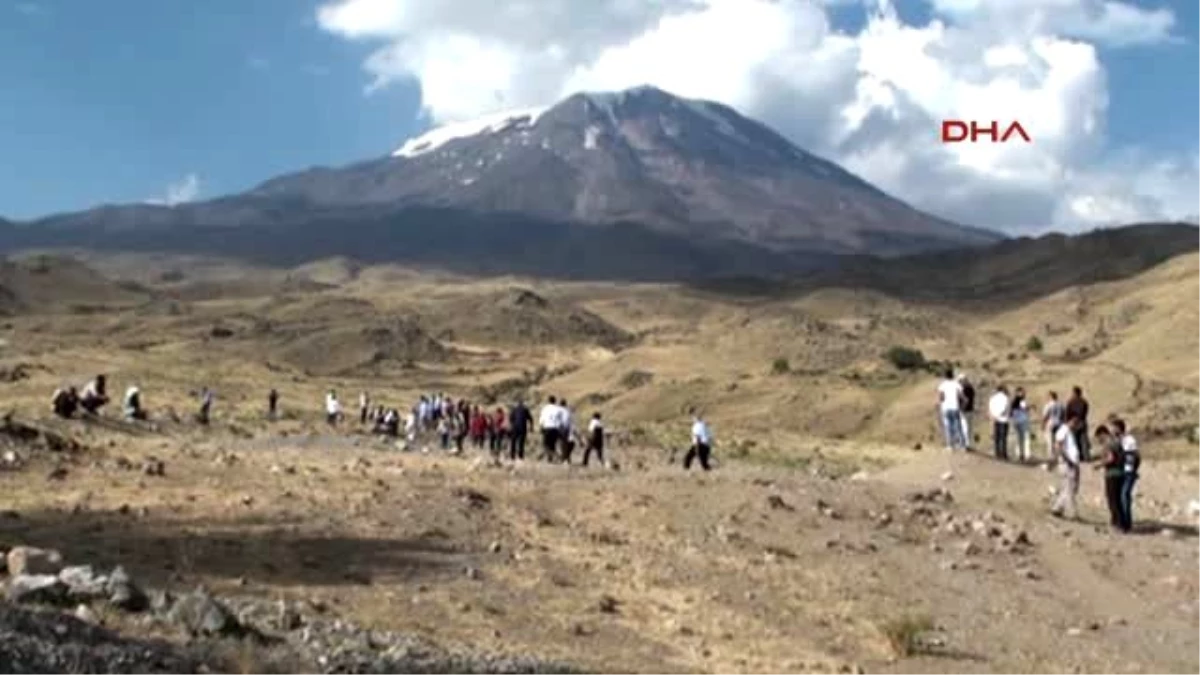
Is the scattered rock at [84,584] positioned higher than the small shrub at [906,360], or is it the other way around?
the small shrub at [906,360]

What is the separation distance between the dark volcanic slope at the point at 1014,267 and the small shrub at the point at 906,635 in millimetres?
117650

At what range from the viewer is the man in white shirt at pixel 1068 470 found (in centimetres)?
2630

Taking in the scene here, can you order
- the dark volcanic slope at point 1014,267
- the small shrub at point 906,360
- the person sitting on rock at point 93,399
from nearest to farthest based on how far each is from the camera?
the person sitting on rock at point 93,399, the small shrub at point 906,360, the dark volcanic slope at point 1014,267

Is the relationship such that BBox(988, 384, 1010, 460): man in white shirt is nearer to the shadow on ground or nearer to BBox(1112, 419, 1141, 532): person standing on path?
BBox(1112, 419, 1141, 532): person standing on path

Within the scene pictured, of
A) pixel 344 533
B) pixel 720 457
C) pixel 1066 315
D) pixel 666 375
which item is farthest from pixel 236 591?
pixel 1066 315

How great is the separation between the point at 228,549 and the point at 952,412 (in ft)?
52.9

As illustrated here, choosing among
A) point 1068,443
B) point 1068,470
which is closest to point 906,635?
point 1068,443

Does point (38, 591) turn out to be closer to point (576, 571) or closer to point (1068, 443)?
point (576, 571)

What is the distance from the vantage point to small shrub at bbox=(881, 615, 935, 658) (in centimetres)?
1673

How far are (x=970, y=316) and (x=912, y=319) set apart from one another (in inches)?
476

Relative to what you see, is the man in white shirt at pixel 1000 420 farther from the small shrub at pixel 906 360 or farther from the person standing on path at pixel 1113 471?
the small shrub at pixel 906 360

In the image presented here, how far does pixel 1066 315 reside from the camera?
11281 cm

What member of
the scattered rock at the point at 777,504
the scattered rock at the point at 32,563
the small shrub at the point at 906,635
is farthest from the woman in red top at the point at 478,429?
the scattered rock at the point at 32,563

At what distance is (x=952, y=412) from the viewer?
31547mm
